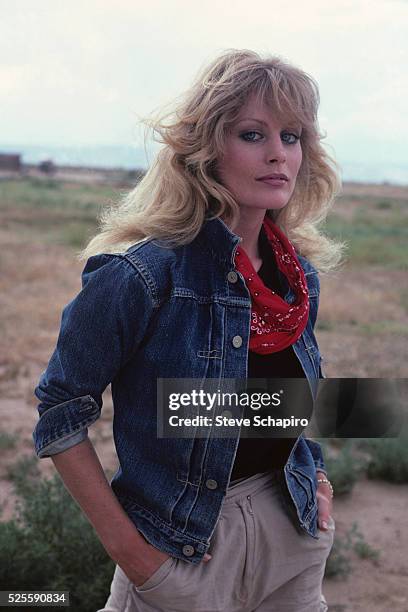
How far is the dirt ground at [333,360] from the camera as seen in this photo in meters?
3.75

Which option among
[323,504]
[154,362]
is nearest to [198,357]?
[154,362]

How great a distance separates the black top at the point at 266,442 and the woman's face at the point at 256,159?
228mm

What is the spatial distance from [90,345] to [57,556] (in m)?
2.00

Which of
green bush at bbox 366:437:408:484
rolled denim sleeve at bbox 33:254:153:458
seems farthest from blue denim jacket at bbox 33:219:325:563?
green bush at bbox 366:437:408:484

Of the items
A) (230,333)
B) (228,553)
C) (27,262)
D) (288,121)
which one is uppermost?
(288,121)

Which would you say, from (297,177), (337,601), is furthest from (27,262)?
(297,177)

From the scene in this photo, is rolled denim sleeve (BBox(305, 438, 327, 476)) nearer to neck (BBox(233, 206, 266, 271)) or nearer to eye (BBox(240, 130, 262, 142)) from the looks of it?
neck (BBox(233, 206, 266, 271))

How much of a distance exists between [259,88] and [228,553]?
1.03 meters

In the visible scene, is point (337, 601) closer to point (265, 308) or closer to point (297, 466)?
point (297, 466)

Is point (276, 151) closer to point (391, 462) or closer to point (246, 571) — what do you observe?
point (246, 571)

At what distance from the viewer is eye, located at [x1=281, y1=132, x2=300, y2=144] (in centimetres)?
179

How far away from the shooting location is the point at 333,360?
25.4 ft

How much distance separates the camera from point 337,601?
3.55 meters

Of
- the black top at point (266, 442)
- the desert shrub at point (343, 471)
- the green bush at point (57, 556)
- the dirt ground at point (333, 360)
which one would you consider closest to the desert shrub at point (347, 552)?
the dirt ground at point (333, 360)
